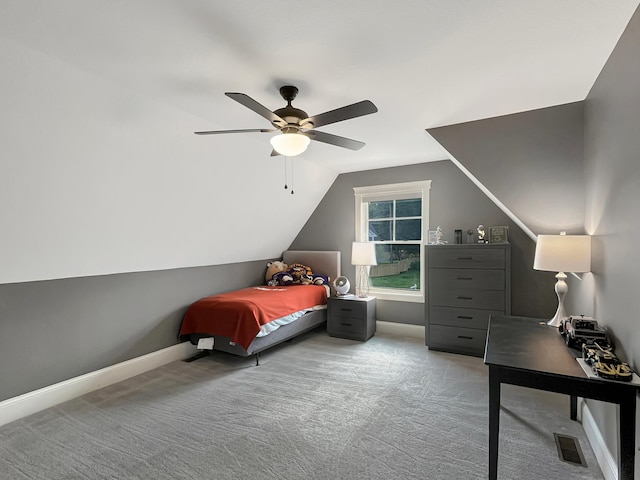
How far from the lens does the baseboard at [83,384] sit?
8.00 ft

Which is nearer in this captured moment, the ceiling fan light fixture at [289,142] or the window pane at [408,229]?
the ceiling fan light fixture at [289,142]

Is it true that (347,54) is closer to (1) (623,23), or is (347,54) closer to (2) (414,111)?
(2) (414,111)

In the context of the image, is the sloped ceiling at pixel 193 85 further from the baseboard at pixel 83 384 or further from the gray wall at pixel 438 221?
the gray wall at pixel 438 221

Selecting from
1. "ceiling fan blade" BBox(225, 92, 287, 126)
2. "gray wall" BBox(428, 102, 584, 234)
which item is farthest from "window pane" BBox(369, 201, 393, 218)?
"ceiling fan blade" BBox(225, 92, 287, 126)

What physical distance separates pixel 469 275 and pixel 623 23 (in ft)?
8.26

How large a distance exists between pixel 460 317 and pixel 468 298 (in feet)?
0.80

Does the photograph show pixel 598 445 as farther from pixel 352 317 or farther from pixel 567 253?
pixel 352 317

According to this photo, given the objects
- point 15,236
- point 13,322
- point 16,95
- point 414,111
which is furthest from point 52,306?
point 414,111

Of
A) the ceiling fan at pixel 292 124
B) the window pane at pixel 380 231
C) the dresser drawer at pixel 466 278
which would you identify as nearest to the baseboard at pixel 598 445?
the dresser drawer at pixel 466 278

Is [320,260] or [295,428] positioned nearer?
[295,428]

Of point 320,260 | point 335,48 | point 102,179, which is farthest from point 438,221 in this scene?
point 102,179

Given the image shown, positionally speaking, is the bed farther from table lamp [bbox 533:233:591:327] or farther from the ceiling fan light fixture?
table lamp [bbox 533:233:591:327]

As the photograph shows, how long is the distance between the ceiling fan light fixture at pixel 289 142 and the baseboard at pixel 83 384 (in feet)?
8.87

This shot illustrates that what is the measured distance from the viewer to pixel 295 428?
2.27 m
